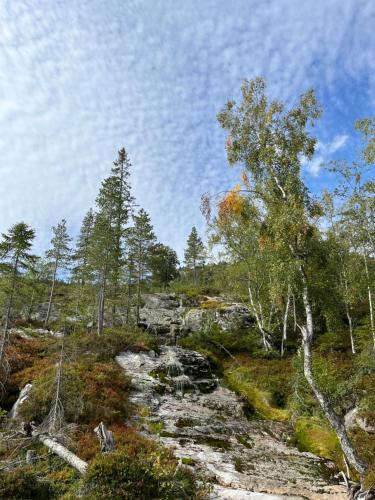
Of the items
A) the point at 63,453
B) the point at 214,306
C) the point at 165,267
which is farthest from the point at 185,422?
the point at 165,267

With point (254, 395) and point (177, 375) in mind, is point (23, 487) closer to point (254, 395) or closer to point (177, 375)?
point (177, 375)

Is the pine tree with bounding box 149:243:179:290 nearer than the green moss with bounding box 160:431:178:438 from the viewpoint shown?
No

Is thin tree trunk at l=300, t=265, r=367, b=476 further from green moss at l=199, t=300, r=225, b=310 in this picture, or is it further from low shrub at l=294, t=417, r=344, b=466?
green moss at l=199, t=300, r=225, b=310

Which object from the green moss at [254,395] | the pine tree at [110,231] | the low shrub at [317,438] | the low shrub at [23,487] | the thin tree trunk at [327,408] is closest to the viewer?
the low shrub at [23,487]

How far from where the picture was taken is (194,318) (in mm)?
35094

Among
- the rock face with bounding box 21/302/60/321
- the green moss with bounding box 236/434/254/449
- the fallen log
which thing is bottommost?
the green moss with bounding box 236/434/254/449

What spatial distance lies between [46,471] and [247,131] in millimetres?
14420

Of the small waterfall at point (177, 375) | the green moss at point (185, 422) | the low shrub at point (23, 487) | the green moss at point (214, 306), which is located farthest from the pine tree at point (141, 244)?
the low shrub at point (23, 487)

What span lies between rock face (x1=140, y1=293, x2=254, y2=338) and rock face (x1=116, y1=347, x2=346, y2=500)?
841 cm

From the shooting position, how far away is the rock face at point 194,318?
112 ft

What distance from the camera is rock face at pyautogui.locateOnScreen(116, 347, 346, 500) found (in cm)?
1035

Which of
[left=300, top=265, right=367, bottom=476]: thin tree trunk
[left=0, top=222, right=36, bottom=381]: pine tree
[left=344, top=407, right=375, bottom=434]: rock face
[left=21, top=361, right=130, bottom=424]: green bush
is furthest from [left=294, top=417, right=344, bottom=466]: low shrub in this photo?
[left=0, top=222, right=36, bottom=381]: pine tree

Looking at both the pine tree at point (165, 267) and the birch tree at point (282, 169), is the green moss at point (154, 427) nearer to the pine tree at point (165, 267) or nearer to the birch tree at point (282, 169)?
the birch tree at point (282, 169)

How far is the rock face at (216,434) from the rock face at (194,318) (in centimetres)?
841
